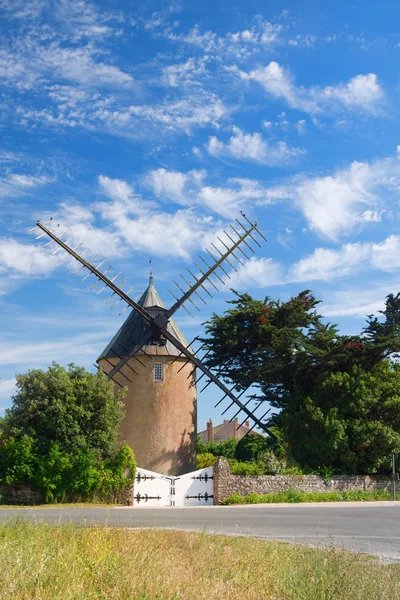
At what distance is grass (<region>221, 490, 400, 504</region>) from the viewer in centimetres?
2764

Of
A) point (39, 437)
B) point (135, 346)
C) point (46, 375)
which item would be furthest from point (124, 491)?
point (135, 346)

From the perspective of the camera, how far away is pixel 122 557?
26.5ft

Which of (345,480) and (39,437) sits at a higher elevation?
(39,437)

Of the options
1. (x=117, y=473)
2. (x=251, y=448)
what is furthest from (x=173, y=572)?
(x=251, y=448)

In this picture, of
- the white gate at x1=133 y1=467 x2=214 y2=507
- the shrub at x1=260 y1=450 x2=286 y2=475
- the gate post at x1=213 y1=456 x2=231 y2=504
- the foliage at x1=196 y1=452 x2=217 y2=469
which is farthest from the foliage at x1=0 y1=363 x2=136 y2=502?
the foliage at x1=196 y1=452 x2=217 y2=469

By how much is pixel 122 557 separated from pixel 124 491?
1986cm

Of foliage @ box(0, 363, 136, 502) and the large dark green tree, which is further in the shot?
the large dark green tree

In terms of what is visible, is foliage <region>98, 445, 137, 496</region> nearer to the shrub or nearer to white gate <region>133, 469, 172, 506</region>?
white gate <region>133, 469, 172, 506</region>

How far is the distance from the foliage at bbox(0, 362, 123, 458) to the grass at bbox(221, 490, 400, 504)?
6077mm

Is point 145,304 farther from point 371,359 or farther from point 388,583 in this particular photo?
point 388,583

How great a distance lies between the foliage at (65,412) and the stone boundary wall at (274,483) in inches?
192

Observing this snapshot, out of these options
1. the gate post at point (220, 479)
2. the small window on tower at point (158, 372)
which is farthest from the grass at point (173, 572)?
the small window on tower at point (158, 372)

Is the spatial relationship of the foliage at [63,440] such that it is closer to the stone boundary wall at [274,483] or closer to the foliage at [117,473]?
the foliage at [117,473]

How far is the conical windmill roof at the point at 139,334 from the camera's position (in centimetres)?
3566
